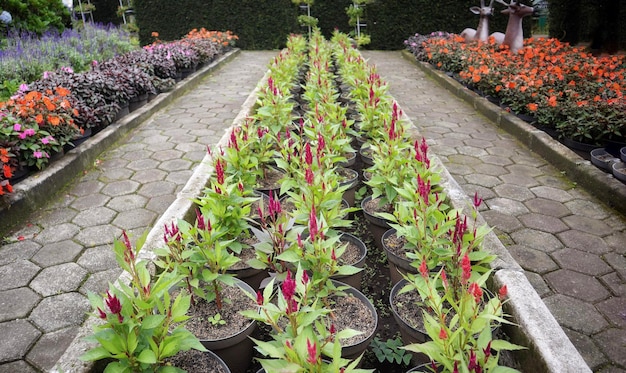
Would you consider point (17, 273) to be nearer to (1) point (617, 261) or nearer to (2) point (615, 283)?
(2) point (615, 283)

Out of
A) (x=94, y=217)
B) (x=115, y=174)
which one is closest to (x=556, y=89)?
(x=115, y=174)

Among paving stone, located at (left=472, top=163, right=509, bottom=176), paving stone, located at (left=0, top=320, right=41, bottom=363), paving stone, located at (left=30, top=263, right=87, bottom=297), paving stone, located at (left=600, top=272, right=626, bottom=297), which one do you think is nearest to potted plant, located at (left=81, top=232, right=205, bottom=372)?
paving stone, located at (left=0, top=320, right=41, bottom=363)

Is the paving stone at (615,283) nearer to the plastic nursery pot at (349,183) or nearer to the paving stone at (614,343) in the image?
the paving stone at (614,343)

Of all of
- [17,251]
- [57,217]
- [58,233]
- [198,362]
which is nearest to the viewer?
[198,362]

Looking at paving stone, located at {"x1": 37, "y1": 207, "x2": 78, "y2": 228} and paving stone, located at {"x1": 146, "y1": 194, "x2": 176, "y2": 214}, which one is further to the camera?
paving stone, located at {"x1": 146, "y1": 194, "x2": 176, "y2": 214}

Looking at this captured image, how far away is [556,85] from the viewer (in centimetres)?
582

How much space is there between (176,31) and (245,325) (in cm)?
1425

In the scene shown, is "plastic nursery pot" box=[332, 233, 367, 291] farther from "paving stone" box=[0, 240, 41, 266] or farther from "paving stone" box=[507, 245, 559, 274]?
"paving stone" box=[0, 240, 41, 266]

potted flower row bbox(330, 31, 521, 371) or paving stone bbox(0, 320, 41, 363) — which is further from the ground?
potted flower row bbox(330, 31, 521, 371)

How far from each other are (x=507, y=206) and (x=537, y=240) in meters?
0.55

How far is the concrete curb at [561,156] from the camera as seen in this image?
11.9 ft

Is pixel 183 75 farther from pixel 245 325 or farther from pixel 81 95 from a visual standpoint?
pixel 245 325

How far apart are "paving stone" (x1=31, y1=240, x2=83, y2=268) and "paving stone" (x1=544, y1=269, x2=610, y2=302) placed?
10.1ft

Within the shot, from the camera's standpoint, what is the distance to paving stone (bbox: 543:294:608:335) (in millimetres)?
2396
